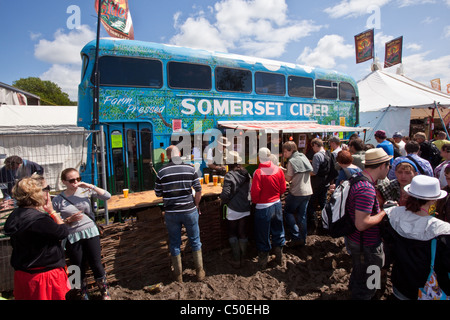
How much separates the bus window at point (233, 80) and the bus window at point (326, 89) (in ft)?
10.8

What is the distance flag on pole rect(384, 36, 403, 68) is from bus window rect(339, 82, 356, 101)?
495 inches

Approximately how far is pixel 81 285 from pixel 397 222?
3.89 meters

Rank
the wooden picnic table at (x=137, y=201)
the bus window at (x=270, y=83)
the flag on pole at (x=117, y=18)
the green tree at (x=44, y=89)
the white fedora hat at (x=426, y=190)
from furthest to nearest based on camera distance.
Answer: the green tree at (x=44, y=89)
the bus window at (x=270, y=83)
the flag on pole at (x=117, y=18)
the wooden picnic table at (x=137, y=201)
the white fedora hat at (x=426, y=190)

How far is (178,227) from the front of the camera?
12.1 feet

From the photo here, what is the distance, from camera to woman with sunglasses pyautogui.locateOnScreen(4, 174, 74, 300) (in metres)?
2.32

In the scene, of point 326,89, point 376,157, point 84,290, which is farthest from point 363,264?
point 326,89

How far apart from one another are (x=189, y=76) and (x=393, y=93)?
46.8 feet

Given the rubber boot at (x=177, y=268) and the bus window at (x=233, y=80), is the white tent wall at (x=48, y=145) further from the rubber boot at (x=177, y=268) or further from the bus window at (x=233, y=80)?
the bus window at (x=233, y=80)

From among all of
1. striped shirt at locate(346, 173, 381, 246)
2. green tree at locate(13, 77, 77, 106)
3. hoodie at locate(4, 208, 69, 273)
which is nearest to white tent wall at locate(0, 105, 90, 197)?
hoodie at locate(4, 208, 69, 273)

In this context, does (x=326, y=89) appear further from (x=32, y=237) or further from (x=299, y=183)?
(x=32, y=237)

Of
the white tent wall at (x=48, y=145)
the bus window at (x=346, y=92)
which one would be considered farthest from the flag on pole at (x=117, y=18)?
the bus window at (x=346, y=92)

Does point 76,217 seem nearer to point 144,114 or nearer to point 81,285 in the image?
point 81,285

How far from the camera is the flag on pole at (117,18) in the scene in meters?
6.41

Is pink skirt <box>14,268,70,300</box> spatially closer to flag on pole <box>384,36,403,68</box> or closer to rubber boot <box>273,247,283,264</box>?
rubber boot <box>273,247,283,264</box>
